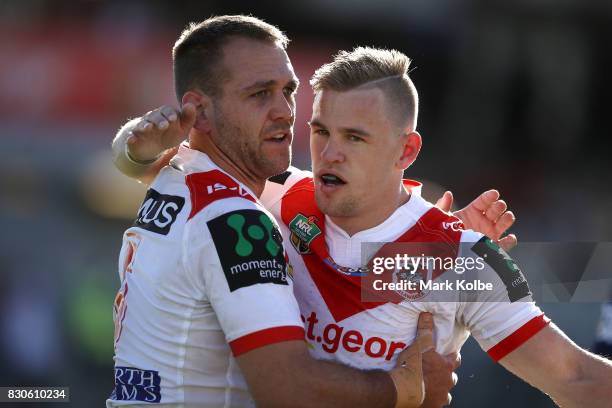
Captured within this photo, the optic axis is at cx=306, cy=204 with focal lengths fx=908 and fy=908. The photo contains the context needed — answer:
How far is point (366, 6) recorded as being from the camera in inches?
423

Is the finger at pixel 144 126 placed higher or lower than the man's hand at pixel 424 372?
higher

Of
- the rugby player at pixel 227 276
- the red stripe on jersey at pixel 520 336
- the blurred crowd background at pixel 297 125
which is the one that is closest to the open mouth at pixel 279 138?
the rugby player at pixel 227 276

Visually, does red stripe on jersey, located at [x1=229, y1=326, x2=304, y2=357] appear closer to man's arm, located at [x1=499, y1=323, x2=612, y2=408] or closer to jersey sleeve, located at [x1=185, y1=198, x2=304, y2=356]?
jersey sleeve, located at [x1=185, y1=198, x2=304, y2=356]

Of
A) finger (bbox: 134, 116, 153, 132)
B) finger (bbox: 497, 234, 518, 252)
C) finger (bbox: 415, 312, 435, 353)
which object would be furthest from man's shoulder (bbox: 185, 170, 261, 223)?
finger (bbox: 497, 234, 518, 252)

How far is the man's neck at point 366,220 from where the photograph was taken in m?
3.88

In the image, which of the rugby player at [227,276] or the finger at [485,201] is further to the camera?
the finger at [485,201]

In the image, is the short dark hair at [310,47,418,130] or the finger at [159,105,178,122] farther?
the short dark hair at [310,47,418,130]

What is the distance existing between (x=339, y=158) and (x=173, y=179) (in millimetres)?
694

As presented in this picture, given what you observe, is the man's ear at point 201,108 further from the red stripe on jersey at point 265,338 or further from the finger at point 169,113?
the red stripe on jersey at point 265,338

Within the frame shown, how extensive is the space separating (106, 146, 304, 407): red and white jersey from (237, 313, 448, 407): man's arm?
2.2 inches

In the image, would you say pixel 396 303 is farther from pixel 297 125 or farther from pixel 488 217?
pixel 297 125

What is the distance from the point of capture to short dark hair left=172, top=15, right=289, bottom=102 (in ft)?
12.9

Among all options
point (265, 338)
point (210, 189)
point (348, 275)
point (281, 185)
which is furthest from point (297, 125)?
point (265, 338)

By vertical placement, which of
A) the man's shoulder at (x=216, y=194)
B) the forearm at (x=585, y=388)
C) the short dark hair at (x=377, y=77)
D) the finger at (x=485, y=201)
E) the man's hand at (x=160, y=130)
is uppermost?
the short dark hair at (x=377, y=77)
